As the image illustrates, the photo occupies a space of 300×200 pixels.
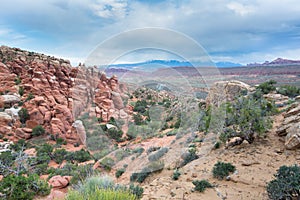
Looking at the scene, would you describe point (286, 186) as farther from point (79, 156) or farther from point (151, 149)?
point (79, 156)

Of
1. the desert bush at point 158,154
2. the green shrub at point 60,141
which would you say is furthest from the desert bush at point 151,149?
the green shrub at point 60,141

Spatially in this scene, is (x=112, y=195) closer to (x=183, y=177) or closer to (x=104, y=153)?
(x=183, y=177)

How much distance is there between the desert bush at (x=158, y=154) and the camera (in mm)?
7544

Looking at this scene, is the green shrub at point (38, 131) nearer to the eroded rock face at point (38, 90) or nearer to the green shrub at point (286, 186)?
the eroded rock face at point (38, 90)

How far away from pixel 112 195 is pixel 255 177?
163 inches

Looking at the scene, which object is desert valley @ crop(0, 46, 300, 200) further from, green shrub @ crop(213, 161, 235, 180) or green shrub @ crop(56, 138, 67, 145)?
green shrub @ crop(56, 138, 67, 145)

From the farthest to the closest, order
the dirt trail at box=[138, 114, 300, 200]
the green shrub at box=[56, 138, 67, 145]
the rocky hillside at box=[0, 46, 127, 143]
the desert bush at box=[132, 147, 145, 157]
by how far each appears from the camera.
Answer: the green shrub at box=[56, 138, 67, 145] < the rocky hillside at box=[0, 46, 127, 143] < the desert bush at box=[132, 147, 145, 157] < the dirt trail at box=[138, 114, 300, 200]

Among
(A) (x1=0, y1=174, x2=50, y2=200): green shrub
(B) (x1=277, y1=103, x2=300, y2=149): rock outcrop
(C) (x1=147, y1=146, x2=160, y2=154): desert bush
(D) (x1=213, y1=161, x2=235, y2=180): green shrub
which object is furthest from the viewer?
(C) (x1=147, y1=146, x2=160, y2=154): desert bush

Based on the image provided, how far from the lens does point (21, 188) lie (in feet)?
24.1

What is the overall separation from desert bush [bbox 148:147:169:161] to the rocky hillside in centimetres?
206

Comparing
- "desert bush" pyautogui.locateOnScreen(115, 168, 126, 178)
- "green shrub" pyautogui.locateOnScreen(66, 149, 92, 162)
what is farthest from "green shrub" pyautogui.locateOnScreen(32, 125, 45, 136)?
"desert bush" pyautogui.locateOnScreen(115, 168, 126, 178)

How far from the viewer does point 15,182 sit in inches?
291

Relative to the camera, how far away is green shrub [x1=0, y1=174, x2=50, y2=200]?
7.07m

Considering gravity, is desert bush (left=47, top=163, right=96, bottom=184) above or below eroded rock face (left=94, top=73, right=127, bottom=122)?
below
